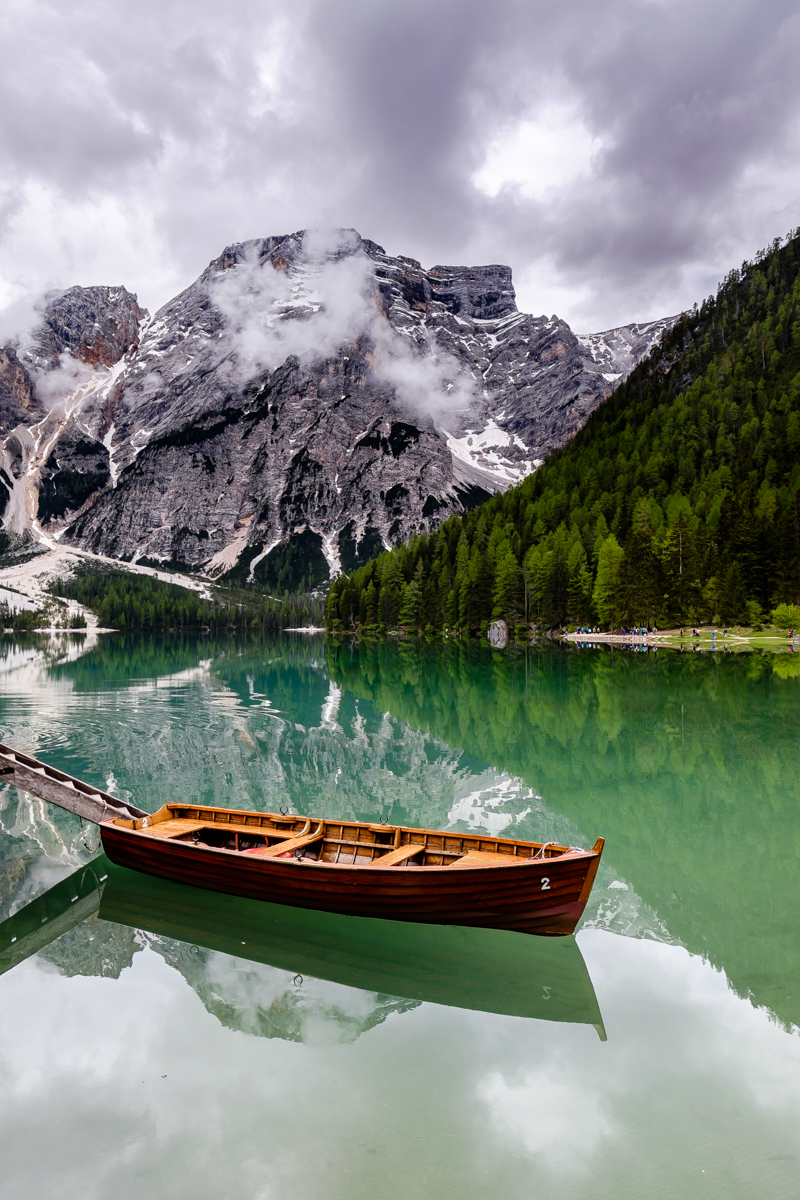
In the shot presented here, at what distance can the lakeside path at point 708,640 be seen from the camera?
253 ft

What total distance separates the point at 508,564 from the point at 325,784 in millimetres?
Result: 100219

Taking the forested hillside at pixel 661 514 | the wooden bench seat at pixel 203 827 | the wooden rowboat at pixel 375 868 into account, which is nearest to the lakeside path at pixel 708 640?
the forested hillside at pixel 661 514

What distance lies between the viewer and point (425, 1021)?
10031 mm

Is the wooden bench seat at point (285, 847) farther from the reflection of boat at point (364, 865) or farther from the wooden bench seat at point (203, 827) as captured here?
the wooden bench seat at point (203, 827)

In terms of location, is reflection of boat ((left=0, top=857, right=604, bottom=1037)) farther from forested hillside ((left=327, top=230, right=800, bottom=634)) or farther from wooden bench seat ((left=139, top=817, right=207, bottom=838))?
forested hillside ((left=327, top=230, right=800, bottom=634))

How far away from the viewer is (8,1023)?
10.2 m

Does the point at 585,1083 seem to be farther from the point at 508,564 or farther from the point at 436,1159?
the point at 508,564

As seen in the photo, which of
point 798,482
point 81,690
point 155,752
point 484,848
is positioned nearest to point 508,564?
point 798,482

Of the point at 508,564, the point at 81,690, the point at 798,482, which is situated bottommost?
the point at 81,690

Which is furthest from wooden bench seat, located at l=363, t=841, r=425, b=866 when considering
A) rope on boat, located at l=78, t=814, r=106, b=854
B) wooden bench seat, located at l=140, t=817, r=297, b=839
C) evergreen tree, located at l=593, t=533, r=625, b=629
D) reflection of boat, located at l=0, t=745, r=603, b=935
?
evergreen tree, located at l=593, t=533, r=625, b=629

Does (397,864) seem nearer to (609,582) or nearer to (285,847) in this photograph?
(285,847)

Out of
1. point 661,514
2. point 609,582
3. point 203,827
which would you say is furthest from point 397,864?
point 661,514

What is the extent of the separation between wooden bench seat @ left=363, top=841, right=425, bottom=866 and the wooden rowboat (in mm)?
31

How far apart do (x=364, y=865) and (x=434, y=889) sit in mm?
1547
